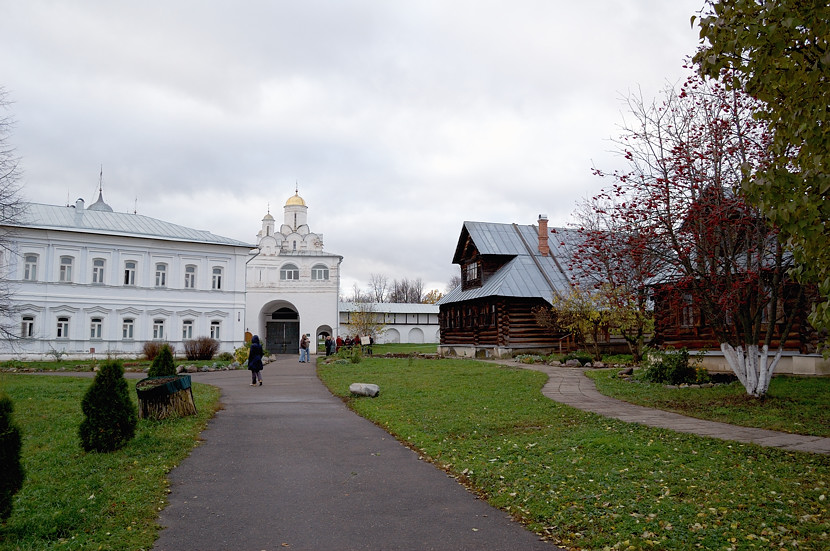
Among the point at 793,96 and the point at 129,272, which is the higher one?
the point at 129,272

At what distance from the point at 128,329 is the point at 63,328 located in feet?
11.5

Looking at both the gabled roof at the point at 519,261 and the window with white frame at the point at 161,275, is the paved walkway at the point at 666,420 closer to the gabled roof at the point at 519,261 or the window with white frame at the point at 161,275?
the gabled roof at the point at 519,261

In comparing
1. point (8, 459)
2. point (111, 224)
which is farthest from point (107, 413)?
point (111, 224)

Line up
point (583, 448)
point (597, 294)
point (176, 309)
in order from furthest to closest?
point (176, 309) → point (597, 294) → point (583, 448)

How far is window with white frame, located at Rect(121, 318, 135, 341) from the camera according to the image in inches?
1508

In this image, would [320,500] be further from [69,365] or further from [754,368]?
[69,365]

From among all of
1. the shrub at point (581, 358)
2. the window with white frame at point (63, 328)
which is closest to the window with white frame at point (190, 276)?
the window with white frame at point (63, 328)

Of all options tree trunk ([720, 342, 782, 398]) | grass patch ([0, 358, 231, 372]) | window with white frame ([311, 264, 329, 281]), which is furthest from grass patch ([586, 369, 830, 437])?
window with white frame ([311, 264, 329, 281])

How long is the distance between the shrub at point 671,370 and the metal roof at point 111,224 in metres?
30.4

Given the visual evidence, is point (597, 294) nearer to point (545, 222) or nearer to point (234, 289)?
point (545, 222)

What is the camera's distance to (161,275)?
3994 centimetres

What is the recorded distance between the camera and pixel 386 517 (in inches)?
242

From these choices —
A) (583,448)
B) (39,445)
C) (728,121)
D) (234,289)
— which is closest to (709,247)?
(728,121)

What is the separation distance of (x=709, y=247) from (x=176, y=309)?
112 feet
